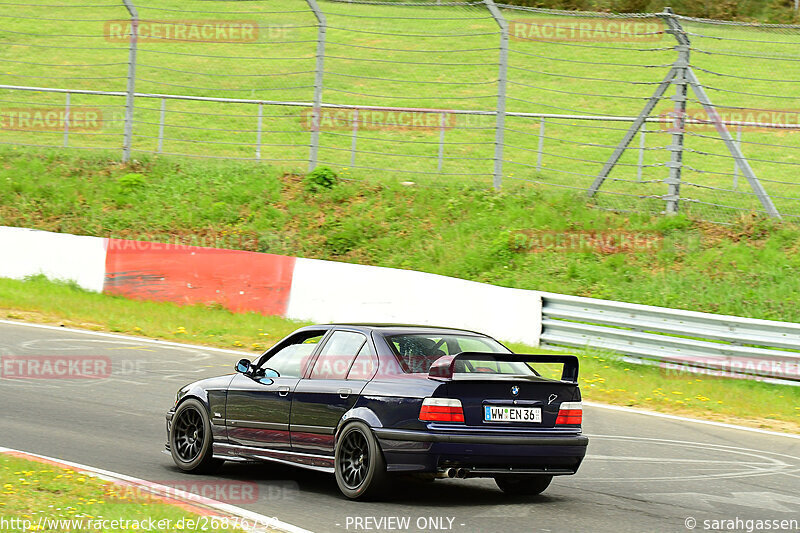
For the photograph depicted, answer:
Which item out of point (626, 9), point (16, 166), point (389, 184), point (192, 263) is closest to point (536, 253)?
point (389, 184)

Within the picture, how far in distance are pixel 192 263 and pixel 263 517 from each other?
35.9 ft

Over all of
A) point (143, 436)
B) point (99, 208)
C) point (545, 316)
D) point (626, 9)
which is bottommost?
point (143, 436)

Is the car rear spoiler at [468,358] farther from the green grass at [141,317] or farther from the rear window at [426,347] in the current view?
the green grass at [141,317]

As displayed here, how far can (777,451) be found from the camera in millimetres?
9867

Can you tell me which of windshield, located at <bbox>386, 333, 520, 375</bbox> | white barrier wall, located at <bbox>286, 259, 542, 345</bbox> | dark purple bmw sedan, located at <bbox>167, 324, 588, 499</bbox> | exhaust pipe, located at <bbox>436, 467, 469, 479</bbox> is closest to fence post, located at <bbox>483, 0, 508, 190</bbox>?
white barrier wall, located at <bbox>286, 259, 542, 345</bbox>

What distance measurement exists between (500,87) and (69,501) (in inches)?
559

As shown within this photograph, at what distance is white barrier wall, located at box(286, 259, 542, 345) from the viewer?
48.0 feet

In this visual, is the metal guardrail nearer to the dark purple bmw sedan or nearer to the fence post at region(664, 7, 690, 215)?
the fence post at region(664, 7, 690, 215)

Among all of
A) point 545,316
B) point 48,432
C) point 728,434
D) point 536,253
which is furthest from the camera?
point 536,253

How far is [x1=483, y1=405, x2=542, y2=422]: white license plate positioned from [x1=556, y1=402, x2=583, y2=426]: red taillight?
7.6 inches

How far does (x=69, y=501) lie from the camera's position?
6453 millimetres

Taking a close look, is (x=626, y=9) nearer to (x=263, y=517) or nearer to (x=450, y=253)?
(x=450, y=253)

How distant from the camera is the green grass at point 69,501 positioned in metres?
5.99

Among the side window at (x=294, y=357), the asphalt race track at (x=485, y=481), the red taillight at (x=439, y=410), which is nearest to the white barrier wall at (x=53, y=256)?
the asphalt race track at (x=485, y=481)
